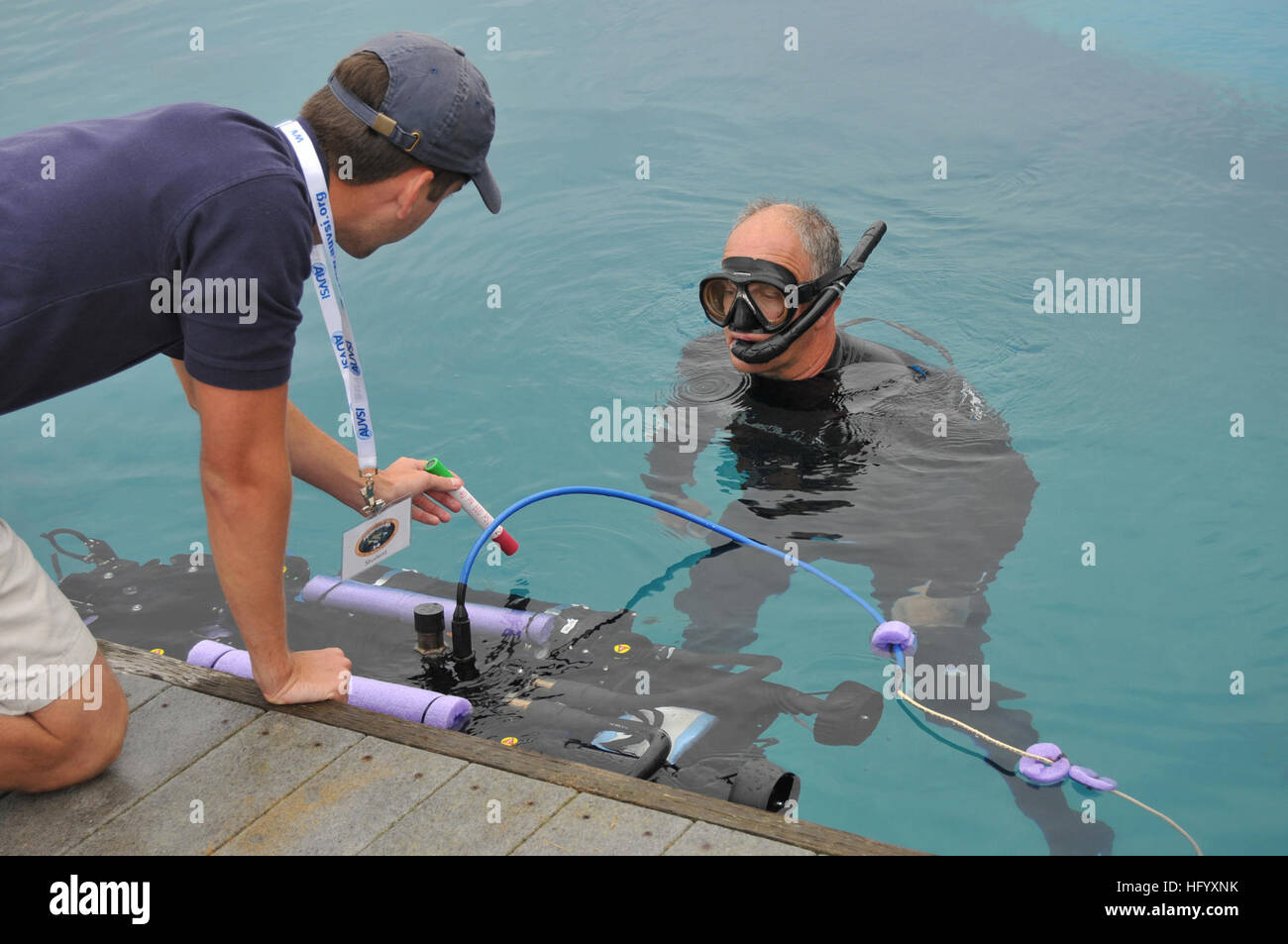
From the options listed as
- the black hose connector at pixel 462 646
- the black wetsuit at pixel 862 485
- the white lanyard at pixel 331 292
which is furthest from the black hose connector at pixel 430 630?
the black wetsuit at pixel 862 485

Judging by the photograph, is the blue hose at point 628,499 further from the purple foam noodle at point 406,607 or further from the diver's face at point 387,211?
the diver's face at point 387,211

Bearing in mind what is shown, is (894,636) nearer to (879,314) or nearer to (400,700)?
(400,700)

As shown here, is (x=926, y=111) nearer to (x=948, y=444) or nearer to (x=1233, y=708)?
(x=948, y=444)

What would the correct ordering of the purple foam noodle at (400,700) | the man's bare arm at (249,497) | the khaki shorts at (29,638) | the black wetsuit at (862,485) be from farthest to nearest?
1. the black wetsuit at (862,485)
2. the purple foam noodle at (400,700)
3. the khaki shorts at (29,638)
4. the man's bare arm at (249,497)

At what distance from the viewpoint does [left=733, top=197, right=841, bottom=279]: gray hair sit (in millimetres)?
3863

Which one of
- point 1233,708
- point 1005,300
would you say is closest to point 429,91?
point 1233,708

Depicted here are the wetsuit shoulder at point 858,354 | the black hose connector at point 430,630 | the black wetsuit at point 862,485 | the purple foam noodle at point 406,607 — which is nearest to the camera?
the black hose connector at point 430,630

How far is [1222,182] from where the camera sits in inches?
273

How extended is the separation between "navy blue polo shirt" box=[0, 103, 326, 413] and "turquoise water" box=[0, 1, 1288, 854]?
147 centimetres

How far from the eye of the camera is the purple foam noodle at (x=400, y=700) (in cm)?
264

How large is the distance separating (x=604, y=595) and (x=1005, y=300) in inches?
118

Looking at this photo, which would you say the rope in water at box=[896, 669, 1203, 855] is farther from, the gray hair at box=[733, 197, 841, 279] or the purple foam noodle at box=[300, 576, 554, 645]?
the gray hair at box=[733, 197, 841, 279]

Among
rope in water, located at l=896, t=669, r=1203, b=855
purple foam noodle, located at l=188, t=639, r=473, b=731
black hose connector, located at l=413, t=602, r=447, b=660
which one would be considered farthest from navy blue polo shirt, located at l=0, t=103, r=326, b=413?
rope in water, located at l=896, t=669, r=1203, b=855
